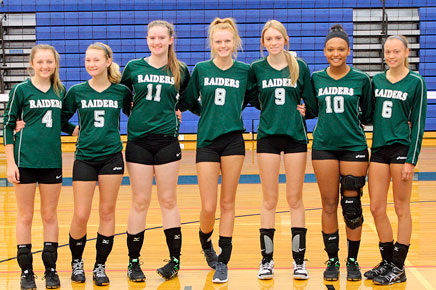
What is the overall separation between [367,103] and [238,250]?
57.9 inches

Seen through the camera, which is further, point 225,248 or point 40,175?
point 225,248

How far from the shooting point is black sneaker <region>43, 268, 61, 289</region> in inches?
126

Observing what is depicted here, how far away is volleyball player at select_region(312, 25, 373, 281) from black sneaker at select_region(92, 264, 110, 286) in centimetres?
125

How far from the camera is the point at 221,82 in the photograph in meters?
3.28

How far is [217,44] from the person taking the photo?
3.30m

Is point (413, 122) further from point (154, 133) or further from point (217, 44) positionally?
point (154, 133)

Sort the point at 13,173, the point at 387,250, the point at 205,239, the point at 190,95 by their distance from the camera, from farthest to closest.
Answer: the point at 205,239 < the point at 190,95 < the point at 387,250 < the point at 13,173

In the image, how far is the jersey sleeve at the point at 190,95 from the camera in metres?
3.39

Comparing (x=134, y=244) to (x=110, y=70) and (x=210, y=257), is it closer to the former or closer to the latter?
(x=210, y=257)

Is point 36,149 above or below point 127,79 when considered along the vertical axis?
below

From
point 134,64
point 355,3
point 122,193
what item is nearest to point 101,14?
point 355,3

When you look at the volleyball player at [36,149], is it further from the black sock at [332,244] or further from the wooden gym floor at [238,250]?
the black sock at [332,244]

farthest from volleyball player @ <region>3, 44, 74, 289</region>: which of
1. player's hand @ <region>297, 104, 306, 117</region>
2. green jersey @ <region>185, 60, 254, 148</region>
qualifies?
player's hand @ <region>297, 104, 306, 117</region>

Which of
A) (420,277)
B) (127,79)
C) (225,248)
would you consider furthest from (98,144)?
(420,277)
